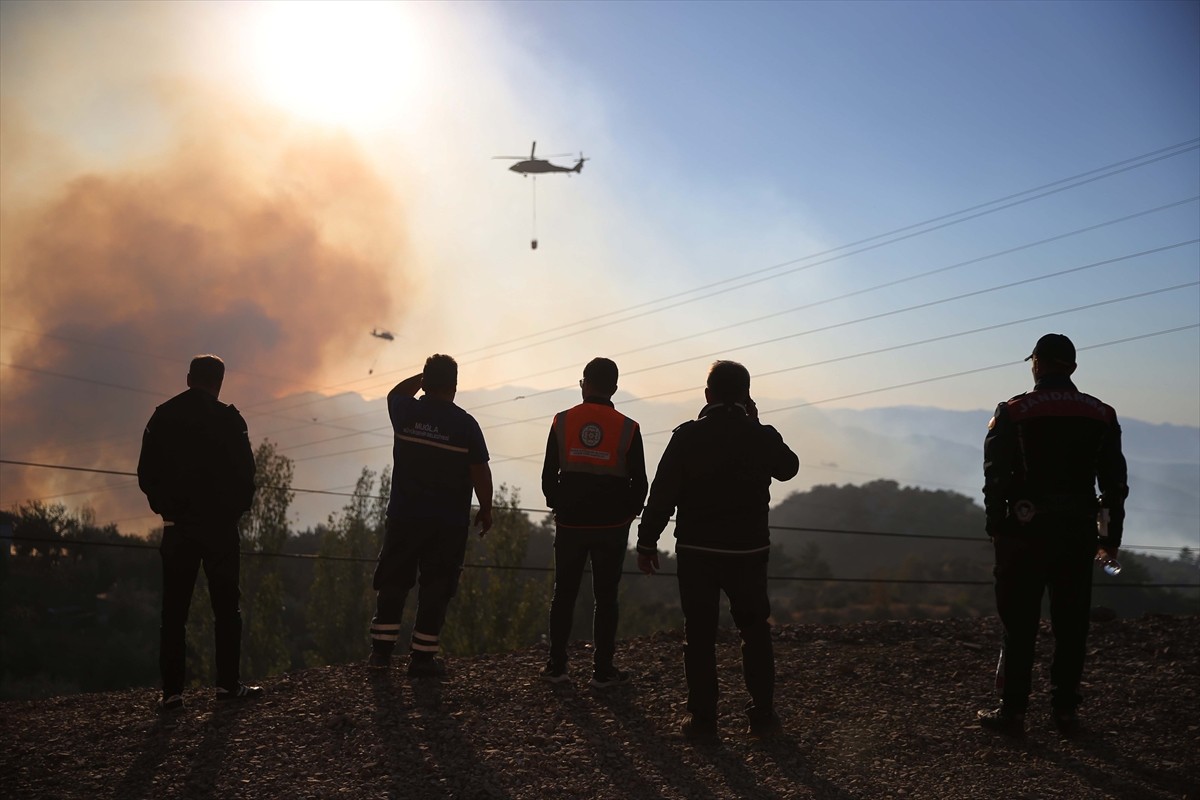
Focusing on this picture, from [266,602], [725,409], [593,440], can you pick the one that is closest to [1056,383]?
[725,409]

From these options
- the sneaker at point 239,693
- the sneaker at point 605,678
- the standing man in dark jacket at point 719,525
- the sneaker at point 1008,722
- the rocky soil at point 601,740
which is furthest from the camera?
Answer: the sneaker at point 605,678

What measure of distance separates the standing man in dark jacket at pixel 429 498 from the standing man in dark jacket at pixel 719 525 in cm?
187

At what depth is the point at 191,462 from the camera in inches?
269

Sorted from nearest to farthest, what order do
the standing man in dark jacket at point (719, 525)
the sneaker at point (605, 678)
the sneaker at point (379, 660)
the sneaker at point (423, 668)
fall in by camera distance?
the standing man in dark jacket at point (719, 525)
the sneaker at point (605, 678)
the sneaker at point (423, 668)
the sneaker at point (379, 660)

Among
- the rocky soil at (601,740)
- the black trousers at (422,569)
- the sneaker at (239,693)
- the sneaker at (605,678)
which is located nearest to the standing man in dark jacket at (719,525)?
the rocky soil at (601,740)

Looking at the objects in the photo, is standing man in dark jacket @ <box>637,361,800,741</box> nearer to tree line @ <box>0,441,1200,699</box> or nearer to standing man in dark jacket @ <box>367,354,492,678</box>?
standing man in dark jacket @ <box>367,354,492,678</box>

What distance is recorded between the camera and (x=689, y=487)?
6180mm

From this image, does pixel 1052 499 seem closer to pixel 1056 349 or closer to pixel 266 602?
pixel 1056 349

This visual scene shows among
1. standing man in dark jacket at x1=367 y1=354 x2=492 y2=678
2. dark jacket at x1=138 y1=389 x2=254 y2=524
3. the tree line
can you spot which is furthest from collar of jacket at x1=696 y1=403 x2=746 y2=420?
the tree line

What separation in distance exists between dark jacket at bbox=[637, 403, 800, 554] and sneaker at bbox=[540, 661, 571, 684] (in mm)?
1991

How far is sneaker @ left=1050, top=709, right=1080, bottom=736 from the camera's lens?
6.40 meters

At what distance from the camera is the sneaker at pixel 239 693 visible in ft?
23.4

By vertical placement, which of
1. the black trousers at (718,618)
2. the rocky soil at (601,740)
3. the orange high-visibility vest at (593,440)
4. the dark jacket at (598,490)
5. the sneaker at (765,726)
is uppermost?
the orange high-visibility vest at (593,440)

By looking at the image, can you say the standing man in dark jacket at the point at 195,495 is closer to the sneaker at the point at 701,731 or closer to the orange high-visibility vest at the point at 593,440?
the orange high-visibility vest at the point at 593,440
